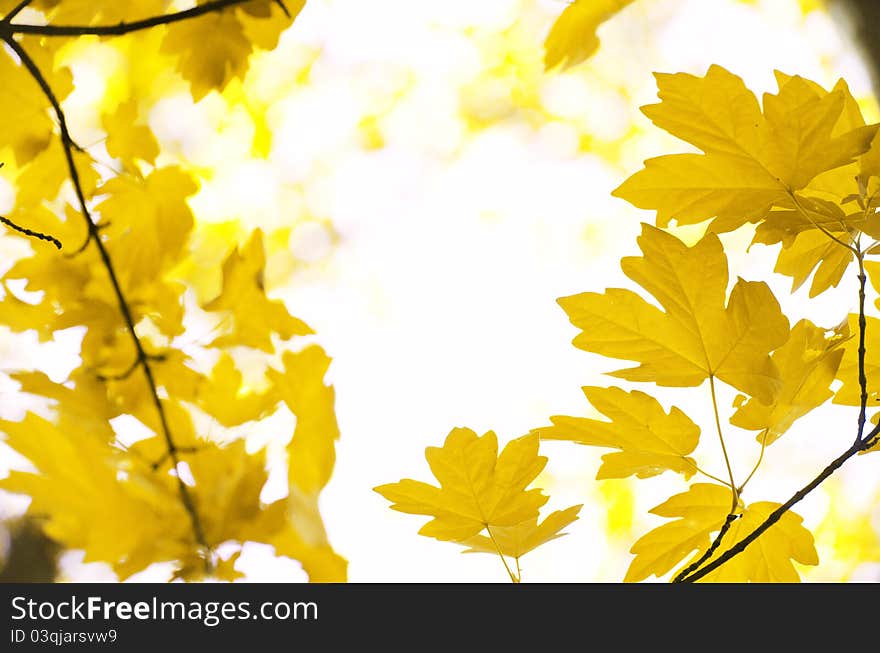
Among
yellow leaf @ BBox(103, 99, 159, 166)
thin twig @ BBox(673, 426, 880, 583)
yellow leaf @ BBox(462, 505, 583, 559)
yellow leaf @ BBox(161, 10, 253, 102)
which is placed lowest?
thin twig @ BBox(673, 426, 880, 583)

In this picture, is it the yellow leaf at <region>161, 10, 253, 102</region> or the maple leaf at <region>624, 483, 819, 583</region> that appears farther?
the yellow leaf at <region>161, 10, 253, 102</region>

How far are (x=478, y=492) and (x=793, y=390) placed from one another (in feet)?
0.43

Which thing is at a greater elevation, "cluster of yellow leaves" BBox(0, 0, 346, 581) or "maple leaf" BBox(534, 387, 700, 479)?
"cluster of yellow leaves" BBox(0, 0, 346, 581)

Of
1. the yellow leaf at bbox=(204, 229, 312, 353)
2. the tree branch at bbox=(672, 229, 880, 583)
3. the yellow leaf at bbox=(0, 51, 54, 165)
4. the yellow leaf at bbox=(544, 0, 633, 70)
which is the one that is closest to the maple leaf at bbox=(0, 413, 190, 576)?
the yellow leaf at bbox=(204, 229, 312, 353)

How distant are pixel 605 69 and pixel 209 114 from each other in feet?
2.45

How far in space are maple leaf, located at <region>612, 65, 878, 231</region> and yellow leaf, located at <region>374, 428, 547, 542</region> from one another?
0.12m

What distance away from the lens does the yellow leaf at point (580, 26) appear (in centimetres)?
66

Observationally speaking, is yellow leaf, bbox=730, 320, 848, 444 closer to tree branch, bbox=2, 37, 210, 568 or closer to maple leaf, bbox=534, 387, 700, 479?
maple leaf, bbox=534, 387, 700, 479

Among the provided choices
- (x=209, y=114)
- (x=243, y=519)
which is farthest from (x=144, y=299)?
(x=209, y=114)

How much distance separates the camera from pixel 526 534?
10.7 inches

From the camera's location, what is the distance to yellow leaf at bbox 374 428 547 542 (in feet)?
0.86

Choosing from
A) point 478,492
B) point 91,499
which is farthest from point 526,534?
point 91,499

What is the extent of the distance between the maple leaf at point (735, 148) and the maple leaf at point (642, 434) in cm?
8
